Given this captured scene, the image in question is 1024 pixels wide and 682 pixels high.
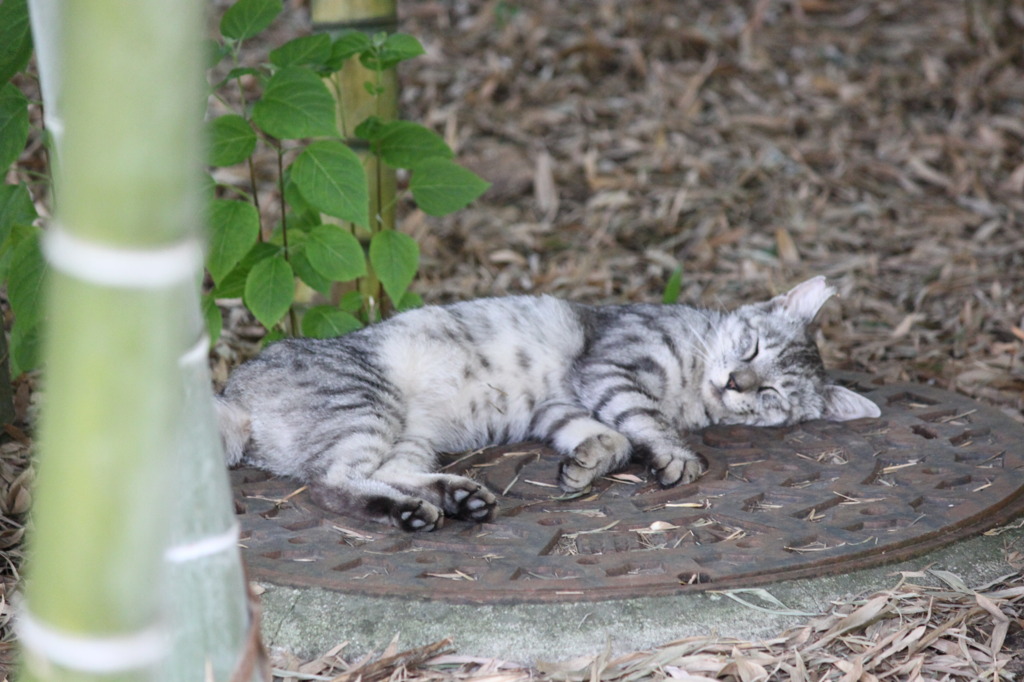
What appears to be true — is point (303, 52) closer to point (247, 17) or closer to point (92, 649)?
point (247, 17)

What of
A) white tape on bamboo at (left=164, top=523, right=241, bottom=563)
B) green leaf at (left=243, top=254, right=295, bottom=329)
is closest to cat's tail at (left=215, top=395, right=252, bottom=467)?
green leaf at (left=243, top=254, right=295, bottom=329)

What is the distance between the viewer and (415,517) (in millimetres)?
2832

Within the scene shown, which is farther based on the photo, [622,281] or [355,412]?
[622,281]

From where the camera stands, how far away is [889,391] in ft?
12.9

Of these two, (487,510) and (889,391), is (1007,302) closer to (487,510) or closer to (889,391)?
(889,391)

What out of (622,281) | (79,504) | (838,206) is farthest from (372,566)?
(838,206)

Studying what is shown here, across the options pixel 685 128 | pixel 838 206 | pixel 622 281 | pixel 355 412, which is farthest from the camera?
pixel 685 128

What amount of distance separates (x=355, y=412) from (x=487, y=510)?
617 millimetres

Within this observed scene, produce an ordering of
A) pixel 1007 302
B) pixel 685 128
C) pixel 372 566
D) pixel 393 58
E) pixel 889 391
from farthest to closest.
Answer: pixel 685 128
pixel 1007 302
pixel 889 391
pixel 393 58
pixel 372 566

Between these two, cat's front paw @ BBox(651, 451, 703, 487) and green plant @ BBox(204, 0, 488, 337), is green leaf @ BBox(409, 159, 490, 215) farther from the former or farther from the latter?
cat's front paw @ BBox(651, 451, 703, 487)

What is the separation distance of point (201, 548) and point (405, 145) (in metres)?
2.44

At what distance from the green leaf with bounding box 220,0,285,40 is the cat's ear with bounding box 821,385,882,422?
232 centimetres

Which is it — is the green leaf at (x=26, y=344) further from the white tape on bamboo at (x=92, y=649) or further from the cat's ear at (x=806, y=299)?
the cat's ear at (x=806, y=299)

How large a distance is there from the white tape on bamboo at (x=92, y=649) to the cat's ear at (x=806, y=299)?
3166mm
